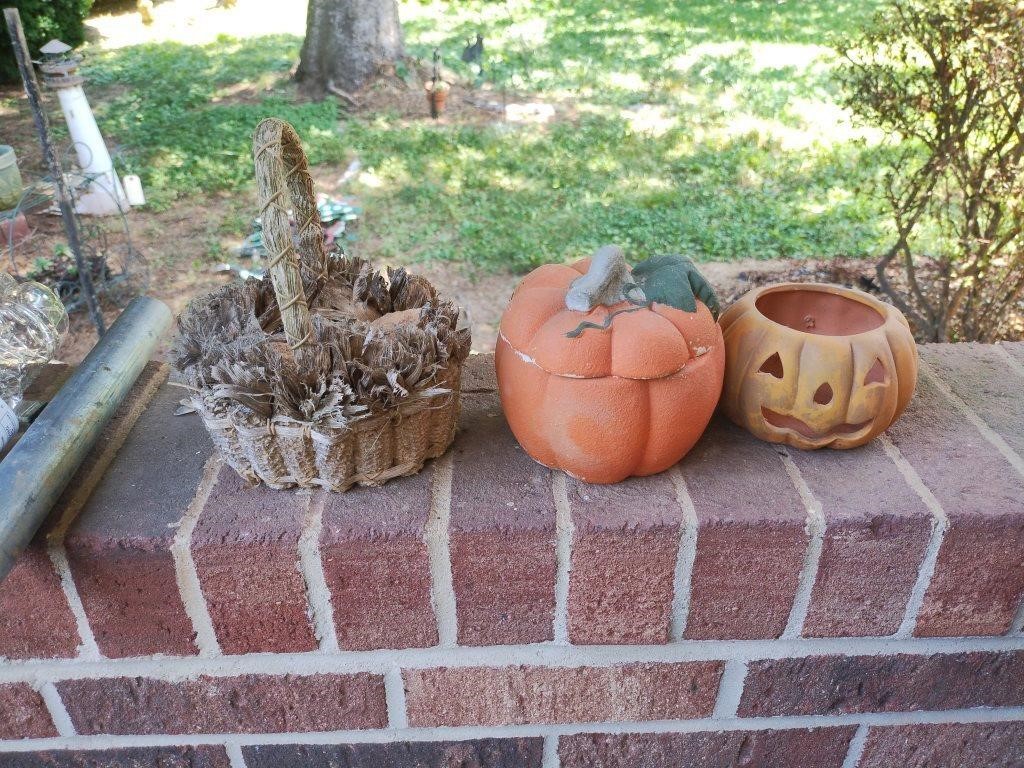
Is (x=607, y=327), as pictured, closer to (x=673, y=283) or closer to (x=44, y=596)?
(x=673, y=283)

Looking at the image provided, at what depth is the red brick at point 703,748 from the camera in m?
1.21

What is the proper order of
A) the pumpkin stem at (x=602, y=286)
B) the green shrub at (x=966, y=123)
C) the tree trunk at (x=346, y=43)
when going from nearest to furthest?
the pumpkin stem at (x=602, y=286), the green shrub at (x=966, y=123), the tree trunk at (x=346, y=43)

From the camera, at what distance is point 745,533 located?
1019mm

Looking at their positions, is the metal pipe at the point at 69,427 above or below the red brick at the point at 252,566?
above

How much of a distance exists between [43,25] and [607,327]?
708 cm

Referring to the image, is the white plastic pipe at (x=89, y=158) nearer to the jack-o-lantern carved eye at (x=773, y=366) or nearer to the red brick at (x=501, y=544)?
the red brick at (x=501, y=544)

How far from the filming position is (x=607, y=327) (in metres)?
0.96

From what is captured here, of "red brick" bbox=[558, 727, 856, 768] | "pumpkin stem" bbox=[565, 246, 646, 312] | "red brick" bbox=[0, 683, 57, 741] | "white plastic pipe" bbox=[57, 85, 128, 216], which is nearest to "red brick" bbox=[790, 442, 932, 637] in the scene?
"red brick" bbox=[558, 727, 856, 768]

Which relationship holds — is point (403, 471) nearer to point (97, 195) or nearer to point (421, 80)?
point (97, 195)

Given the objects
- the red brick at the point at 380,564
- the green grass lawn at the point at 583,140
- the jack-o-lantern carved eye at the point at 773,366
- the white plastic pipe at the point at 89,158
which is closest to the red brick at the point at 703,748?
the red brick at the point at 380,564

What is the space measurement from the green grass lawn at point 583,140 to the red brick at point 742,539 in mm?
2063

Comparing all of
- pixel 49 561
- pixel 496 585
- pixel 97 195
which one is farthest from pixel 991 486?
pixel 97 195

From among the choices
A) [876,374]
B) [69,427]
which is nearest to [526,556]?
[876,374]

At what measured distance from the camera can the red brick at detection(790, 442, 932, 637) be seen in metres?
1.02
